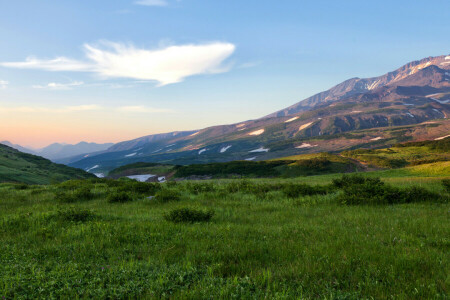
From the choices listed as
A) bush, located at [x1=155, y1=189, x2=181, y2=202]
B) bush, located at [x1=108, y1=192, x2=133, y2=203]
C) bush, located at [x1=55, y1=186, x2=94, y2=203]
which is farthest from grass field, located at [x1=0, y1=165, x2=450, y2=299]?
bush, located at [x1=55, y1=186, x2=94, y2=203]

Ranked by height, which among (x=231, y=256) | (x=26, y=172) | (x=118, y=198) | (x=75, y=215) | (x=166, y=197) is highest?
(x=26, y=172)

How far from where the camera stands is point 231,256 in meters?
6.13

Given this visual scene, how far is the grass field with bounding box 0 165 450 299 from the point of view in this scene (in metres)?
4.35

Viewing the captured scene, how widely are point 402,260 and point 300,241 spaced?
2.44 metres

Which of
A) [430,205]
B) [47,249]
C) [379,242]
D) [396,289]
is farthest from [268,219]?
[430,205]

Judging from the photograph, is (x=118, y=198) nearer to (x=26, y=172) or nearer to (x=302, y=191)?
(x=302, y=191)

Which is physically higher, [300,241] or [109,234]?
[109,234]

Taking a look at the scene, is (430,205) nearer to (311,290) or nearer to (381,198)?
(381,198)

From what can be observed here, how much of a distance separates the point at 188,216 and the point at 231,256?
4344 mm

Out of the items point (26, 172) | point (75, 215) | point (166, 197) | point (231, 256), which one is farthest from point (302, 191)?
point (26, 172)

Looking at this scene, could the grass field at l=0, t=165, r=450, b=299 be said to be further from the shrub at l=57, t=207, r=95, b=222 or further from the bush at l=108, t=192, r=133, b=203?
the bush at l=108, t=192, r=133, b=203

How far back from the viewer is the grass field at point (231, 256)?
4352 millimetres

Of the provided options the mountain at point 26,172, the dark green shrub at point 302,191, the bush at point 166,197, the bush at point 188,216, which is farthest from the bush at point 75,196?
the mountain at point 26,172

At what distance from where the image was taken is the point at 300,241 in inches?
275
